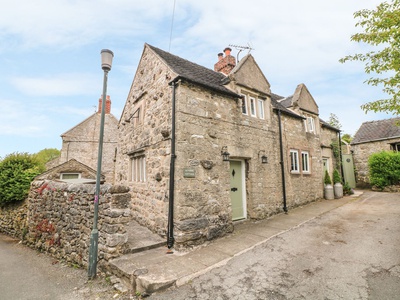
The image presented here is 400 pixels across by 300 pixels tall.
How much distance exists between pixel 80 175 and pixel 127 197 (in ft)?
29.3

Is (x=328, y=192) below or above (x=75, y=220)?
above

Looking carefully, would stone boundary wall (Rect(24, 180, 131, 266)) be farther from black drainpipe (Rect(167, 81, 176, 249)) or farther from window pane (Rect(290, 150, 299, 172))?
window pane (Rect(290, 150, 299, 172))

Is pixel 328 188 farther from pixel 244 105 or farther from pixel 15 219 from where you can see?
pixel 15 219

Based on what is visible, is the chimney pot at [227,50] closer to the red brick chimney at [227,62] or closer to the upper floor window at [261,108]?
the red brick chimney at [227,62]

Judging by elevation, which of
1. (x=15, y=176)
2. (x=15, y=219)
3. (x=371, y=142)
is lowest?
(x=15, y=219)

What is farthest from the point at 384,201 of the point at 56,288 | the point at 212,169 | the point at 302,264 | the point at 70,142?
the point at 70,142

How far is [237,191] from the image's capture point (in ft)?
26.9

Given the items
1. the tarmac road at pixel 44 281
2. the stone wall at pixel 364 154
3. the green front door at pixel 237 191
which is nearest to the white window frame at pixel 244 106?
the green front door at pixel 237 191

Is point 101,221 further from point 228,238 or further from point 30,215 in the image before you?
point 30,215

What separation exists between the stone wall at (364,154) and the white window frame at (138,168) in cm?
1711

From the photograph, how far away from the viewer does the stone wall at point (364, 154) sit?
16250 mm

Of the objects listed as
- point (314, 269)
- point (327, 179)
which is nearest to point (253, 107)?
point (314, 269)

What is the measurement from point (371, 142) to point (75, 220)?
20959 millimetres

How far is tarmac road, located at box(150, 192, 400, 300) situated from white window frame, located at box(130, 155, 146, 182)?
192 inches
